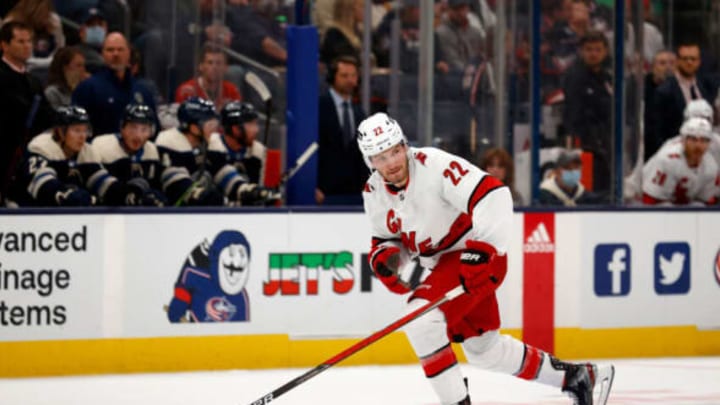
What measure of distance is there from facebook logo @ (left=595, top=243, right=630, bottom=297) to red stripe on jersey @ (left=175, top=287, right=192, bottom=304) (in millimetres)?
2244

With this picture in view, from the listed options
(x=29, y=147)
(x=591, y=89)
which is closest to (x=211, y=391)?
(x=29, y=147)

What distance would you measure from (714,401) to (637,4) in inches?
130

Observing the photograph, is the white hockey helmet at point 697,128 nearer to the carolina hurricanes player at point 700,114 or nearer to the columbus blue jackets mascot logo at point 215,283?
the carolina hurricanes player at point 700,114

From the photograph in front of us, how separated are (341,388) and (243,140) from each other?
5.24ft

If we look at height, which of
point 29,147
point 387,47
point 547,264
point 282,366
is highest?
point 387,47

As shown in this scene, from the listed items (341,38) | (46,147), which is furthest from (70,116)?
(341,38)

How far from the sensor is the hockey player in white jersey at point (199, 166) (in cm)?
743

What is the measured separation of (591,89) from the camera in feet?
28.9

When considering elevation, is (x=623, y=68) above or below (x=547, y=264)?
above

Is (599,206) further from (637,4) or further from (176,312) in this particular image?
(176,312)

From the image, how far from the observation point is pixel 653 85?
29.0 feet

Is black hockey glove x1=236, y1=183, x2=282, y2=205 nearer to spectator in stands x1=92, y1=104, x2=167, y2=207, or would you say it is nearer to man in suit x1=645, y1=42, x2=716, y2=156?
spectator in stands x1=92, y1=104, x2=167, y2=207

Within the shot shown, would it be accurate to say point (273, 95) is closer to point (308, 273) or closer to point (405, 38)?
point (405, 38)

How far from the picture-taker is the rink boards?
23.1ft
